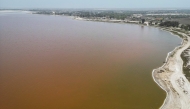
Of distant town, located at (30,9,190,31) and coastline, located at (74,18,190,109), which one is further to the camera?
distant town, located at (30,9,190,31)

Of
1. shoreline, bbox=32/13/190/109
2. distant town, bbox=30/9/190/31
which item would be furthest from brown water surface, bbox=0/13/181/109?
distant town, bbox=30/9/190/31

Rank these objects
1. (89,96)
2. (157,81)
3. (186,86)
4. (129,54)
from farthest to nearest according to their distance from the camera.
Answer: (129,54) < (157,81) < (186,86) < (89,96)

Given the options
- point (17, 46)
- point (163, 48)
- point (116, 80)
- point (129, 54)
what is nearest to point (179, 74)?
point (116, 80)

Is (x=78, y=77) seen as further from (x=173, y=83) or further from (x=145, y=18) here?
(x=145, y=18)

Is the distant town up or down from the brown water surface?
up

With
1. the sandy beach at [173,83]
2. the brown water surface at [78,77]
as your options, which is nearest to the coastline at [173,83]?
the sandy beach at [173,83]

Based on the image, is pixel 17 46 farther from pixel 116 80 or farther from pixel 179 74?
pixel 179 74

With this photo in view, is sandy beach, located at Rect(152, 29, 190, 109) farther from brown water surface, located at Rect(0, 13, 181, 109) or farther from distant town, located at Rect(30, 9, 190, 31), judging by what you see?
distant town, located at Rect(30, 9, 190, 31)

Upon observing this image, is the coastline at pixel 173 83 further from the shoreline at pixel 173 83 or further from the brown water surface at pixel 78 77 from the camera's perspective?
the brown water surface at pixel 78 77
